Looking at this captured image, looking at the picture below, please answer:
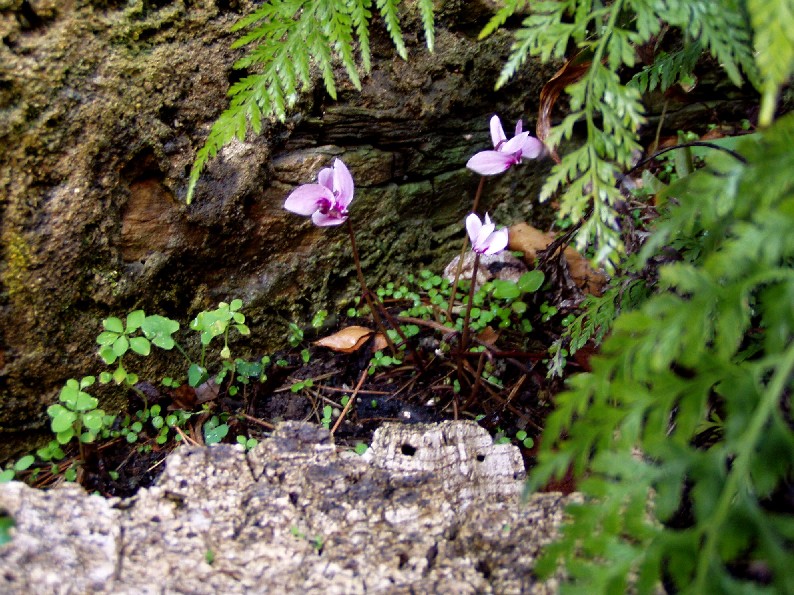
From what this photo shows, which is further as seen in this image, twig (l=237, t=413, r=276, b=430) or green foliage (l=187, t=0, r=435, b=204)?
twig (l=237, t=413, r=276, b=430)

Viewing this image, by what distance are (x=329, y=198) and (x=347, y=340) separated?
77cm

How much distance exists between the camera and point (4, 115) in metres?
2.05

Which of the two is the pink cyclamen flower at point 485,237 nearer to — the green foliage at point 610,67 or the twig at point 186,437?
the green foliage at point 610,67

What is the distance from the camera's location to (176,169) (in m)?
2.38

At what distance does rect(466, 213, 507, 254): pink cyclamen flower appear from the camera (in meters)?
2.44

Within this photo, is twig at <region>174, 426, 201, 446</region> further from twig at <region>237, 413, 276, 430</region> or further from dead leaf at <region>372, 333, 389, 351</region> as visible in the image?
dead leaf at <region>372, 333, 389, 351</region>

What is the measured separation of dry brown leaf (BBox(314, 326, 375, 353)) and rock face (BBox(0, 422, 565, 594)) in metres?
0.84

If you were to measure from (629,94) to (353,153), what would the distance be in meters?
1.41

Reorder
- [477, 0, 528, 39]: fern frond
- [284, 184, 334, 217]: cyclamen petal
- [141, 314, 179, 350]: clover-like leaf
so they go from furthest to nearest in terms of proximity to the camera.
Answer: [141, 314, 179, 350]: clover-like leaf → [284, 184, 334, 217]: cyclamen petal → [477, 0, 528, 39]: fern frond

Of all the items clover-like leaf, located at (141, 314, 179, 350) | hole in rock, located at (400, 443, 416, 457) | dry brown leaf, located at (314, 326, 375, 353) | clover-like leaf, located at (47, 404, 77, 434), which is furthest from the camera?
dry brown leaf, located at (314, 326, 375, 353)

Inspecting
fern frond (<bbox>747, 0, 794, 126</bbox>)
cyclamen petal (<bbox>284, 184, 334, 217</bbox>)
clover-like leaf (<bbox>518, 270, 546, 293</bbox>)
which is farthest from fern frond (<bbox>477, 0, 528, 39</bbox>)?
clover-like leaf (<bbox>518, 270, 546, 293</bbox>)

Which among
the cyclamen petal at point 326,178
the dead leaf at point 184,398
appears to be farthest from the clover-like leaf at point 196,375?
the cyclamen petal at point 326,178

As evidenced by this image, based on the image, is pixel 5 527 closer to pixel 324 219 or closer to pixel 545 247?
pixel 324 219

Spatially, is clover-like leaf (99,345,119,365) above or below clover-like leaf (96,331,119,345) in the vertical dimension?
below
